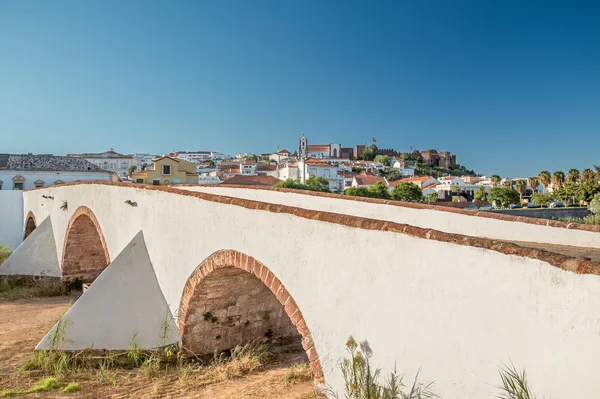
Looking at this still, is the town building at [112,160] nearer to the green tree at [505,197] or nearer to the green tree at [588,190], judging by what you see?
the green tree at [505,197]

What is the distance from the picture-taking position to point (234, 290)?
21.5 feet

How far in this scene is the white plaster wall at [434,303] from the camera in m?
2.32

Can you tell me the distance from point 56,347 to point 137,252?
6.31 feet

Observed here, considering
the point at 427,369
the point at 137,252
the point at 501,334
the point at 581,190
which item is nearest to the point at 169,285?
the point at 137,252

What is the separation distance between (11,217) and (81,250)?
944cm

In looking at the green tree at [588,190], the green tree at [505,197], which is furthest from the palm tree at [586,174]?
the green tree at [588,190]

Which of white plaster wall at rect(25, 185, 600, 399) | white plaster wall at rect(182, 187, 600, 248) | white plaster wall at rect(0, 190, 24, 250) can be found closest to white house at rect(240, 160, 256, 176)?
white plaster wall at rect(0, 190, 24, 250)

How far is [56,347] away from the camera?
6.16m

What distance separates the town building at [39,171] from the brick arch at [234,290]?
26483 millimetres

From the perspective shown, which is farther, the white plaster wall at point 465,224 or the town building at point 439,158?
the town building at point 439,158

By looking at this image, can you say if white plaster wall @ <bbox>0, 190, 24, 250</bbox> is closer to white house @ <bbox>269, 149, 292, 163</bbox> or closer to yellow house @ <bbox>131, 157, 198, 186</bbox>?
yellow house @ <bbox>131, 157, 198, 186</bbox>

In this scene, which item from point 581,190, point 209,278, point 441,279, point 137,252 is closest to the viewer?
point 441,279

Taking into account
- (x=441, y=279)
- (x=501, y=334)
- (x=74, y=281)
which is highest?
(x=441, y=279)

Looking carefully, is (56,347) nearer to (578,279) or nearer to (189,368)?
(189,368)
